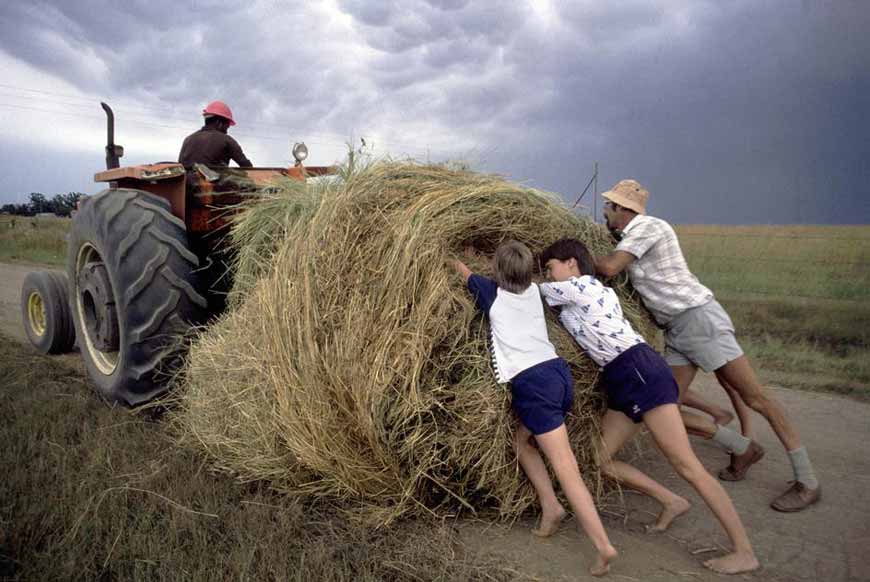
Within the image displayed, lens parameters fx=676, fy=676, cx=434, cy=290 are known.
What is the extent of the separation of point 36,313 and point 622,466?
6011 mm

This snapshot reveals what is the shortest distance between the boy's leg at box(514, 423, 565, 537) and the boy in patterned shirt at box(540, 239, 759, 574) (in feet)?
1.26

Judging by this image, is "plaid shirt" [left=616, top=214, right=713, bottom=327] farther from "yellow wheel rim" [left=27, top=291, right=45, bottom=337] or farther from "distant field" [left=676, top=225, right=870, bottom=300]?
"distant field" [left=676, top=225, right=870, bottom=300]

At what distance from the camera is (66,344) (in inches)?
246

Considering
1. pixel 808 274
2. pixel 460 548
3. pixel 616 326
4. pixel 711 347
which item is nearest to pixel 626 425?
pixel 616 326

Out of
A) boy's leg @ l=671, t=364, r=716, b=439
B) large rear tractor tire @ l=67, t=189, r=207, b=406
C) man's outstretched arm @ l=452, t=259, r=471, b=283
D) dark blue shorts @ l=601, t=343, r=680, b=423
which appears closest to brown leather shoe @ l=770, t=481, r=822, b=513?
boy's leg @ l=671, t=364, r=716, b=439

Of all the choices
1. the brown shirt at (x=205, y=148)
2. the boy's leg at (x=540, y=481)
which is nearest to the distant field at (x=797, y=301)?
the boy's leg at (x=540, y=481)

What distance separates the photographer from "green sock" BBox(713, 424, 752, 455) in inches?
150

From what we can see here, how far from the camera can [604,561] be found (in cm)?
281

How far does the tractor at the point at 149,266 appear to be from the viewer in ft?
13.4

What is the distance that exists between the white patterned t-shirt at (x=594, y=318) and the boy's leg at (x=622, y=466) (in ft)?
1.08

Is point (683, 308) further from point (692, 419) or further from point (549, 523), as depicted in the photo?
point (549, 523)

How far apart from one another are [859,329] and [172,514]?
8291 millimetres

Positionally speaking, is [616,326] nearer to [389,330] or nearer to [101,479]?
[389,330]

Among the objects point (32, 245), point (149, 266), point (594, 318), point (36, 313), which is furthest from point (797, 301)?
point (32, 245)
